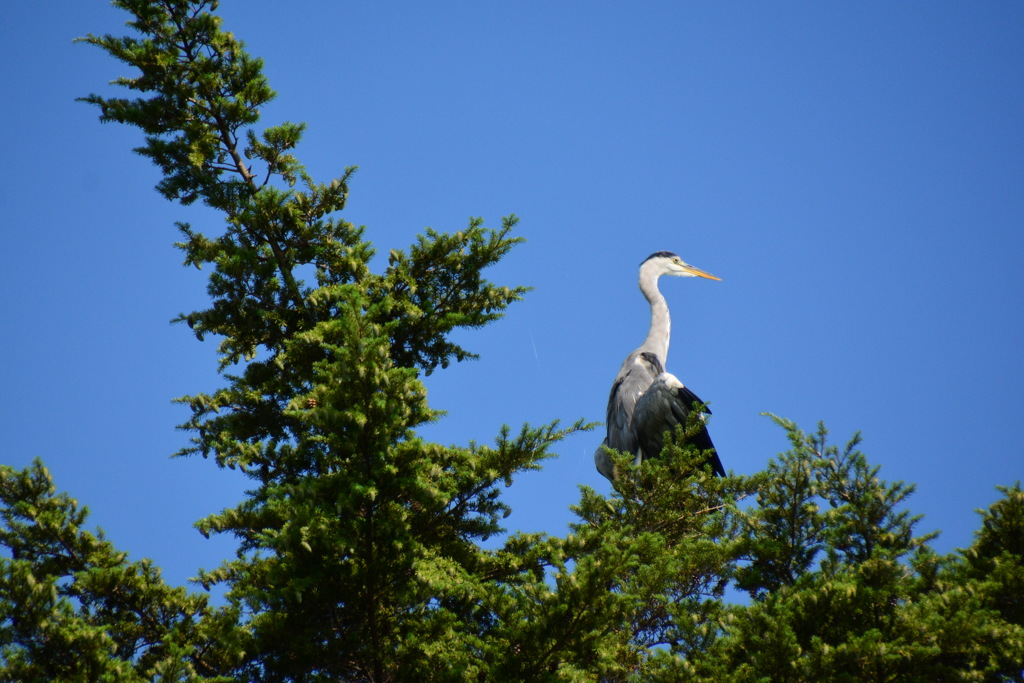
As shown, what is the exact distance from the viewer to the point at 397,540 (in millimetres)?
6328

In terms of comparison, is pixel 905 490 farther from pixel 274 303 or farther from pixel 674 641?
pixel 274 303

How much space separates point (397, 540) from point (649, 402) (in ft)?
19.2

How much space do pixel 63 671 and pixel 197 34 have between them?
6064 millimetres

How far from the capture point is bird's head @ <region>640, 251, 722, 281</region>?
15906 millimetres

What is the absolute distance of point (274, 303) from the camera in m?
8.62

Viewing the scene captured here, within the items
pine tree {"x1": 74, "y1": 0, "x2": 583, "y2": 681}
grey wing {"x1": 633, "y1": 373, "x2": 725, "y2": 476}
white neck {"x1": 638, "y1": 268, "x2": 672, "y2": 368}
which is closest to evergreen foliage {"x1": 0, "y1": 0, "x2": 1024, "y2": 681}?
pine tree {"x1": 74, "y1": 0, "x2": 583, "y2": 681}

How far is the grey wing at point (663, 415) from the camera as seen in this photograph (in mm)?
11180

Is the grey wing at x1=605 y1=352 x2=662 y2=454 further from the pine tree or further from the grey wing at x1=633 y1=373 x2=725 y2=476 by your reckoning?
the pine tree

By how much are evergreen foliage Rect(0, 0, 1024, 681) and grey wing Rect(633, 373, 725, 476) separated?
84.5 inches

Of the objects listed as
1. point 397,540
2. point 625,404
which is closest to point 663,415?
point 625,404

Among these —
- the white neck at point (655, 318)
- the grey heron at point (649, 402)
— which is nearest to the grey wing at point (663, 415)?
the grey heron at point (649, 402)

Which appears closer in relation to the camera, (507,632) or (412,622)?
(507,632)

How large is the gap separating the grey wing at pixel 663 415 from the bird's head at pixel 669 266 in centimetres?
452

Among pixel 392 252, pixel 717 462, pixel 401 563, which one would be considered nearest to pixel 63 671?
pixel 401 563
